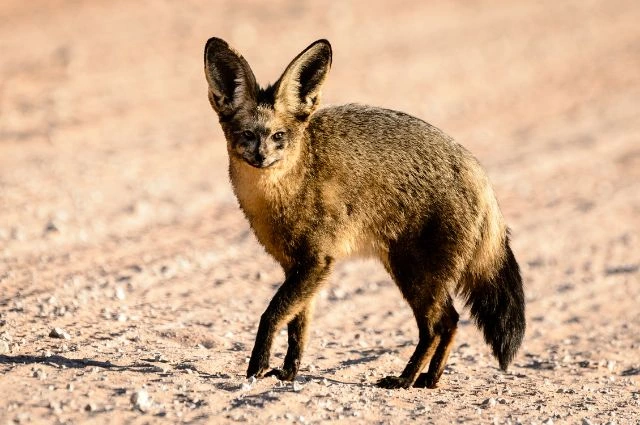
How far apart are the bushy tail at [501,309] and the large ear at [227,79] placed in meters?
1.91

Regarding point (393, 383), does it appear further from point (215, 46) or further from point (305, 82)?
point (215, 46)

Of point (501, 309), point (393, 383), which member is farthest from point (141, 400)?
point (501, 309)

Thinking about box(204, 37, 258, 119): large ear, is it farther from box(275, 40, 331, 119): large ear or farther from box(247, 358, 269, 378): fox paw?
box(247, 358, 269, 378): fox paw

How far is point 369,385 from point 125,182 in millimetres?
6238

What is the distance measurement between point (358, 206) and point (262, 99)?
0.90 metres

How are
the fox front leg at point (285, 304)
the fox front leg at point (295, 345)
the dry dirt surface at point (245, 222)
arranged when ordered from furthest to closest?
the fox front leg at point (295, 345) < the fox front leg at point (285, 304) < the dry dirt surface at point (245, 222)

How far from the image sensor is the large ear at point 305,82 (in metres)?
6.41

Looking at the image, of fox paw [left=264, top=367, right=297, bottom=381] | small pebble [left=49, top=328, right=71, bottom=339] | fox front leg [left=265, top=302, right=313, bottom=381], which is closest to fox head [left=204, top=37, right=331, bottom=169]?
fox front leg [left=265, top=302, right=313, bottom=381]

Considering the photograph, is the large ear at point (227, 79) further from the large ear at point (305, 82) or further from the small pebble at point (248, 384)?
the small pebble at point (248, 384)

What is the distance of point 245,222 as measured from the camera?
11.4m

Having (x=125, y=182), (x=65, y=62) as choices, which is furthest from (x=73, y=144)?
(x=65, y=62)

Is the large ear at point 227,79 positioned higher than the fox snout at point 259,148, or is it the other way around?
the large ear at point 227,79

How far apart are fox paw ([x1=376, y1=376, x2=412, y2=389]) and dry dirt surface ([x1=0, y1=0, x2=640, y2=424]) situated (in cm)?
19

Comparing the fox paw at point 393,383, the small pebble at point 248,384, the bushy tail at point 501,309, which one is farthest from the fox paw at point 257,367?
the bushy tail at point 501,309
